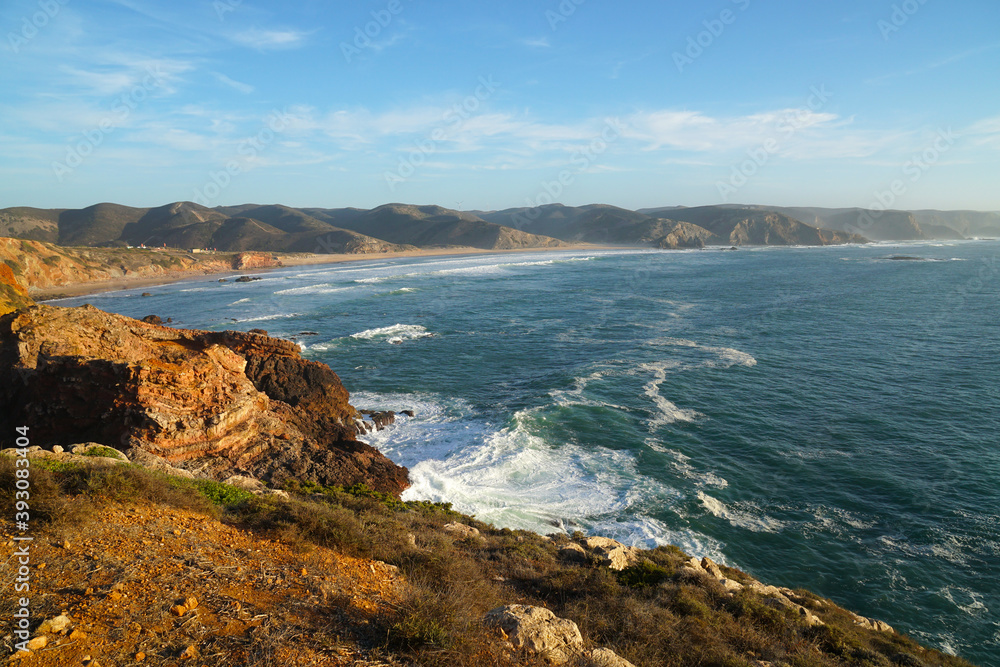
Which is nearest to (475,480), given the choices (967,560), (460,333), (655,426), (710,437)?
(655,426)

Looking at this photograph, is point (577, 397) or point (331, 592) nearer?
point (331, 592)

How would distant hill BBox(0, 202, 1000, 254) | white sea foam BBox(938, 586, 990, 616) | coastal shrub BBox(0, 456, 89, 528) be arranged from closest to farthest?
coastal shrub BBox(0, 456, 89, 528), white sea foam BBox(938, 586, 990, 616), distant hill BBox(0, 202, 1000, 254)

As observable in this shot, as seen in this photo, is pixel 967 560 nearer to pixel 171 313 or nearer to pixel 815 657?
pixel 815 657

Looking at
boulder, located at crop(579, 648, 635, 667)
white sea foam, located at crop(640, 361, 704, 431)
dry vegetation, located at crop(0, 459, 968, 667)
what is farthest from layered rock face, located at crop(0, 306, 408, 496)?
white sea foam, located at crop(640, 361, 704, 431)


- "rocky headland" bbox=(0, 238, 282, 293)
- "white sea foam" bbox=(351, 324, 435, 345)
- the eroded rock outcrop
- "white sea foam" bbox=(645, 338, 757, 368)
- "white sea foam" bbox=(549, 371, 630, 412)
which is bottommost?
"white sea foam" bbox=(549, 371, 630, 412)

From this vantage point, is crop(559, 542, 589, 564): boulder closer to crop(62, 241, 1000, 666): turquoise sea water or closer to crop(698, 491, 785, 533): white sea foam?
crop(62, 241, 1000, 666): turquoise sea water

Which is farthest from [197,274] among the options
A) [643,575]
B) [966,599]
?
[966,599]

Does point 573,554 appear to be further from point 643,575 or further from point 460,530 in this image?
point 460,530
